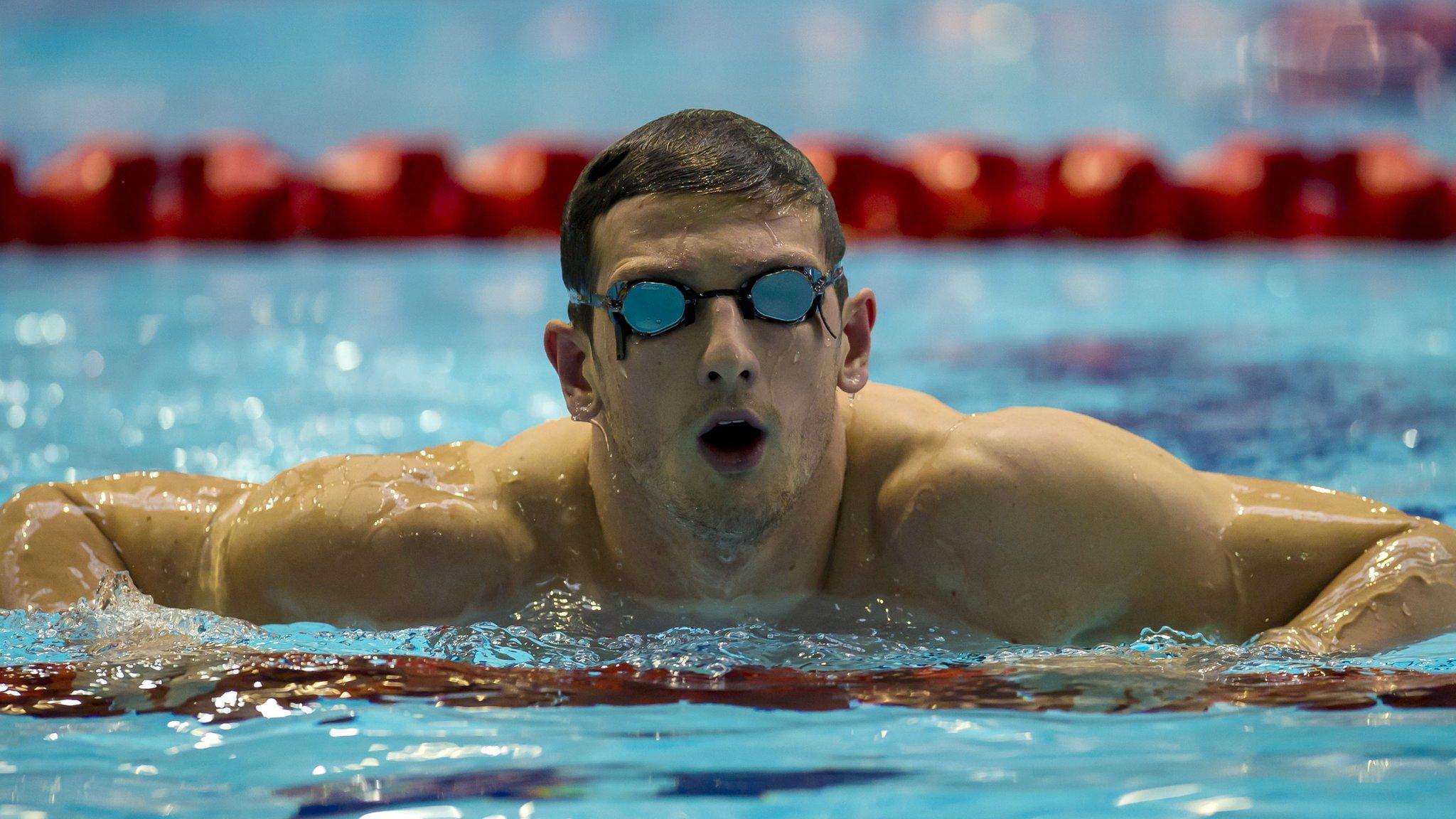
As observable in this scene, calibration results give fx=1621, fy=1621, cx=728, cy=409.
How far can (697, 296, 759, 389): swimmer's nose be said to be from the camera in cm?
223

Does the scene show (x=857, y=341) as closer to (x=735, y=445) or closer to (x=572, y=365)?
(x=735, y=445)

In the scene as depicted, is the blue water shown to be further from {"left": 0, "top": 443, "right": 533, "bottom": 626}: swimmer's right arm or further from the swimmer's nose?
the swimmer's nose

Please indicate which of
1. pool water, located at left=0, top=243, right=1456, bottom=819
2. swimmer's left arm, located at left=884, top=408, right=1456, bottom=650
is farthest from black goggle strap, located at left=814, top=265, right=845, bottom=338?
pool water, located at left=0, top=243, right=1456, bottom=819

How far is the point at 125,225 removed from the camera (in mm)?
8203

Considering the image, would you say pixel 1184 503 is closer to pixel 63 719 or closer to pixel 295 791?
pixel 295 791

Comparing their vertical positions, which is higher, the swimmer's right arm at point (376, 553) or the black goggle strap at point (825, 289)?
the black goggle strap at point (825, 289)

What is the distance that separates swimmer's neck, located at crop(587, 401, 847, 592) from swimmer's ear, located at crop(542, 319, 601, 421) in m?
0.06

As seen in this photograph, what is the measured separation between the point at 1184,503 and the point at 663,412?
827mm

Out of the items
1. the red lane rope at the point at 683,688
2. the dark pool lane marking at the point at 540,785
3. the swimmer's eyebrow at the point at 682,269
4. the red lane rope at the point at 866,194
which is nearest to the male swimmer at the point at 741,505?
the swimmer's eyebrow at the point at 682,269

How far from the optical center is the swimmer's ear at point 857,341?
2.49 metres

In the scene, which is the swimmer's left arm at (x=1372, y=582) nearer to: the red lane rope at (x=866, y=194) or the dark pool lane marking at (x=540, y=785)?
the dark pool lane marking at (x=540, y=785)

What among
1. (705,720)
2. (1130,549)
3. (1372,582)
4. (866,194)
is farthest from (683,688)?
(866,194)

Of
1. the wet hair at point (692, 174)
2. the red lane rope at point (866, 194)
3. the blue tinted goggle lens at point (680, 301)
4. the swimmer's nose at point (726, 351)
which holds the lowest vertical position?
the swimmer's nose at point (726, 351)

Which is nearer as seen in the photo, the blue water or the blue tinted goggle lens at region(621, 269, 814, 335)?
the blue water
